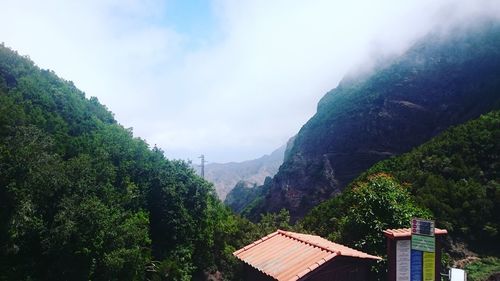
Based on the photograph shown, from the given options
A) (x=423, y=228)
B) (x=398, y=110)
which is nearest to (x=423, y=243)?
(x=423, y=228)

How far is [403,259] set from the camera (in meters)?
12.3

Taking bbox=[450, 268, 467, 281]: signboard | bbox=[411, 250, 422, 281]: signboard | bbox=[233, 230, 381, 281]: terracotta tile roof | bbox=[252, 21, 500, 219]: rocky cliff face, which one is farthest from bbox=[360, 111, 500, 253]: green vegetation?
bbox=[252, 21, 500, 219]: rocky cliff face

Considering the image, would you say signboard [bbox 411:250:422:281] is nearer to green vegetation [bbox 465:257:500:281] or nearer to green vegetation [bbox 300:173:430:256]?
green vegetation [bbox 300:173:430:256]

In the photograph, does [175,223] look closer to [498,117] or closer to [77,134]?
[77,134]

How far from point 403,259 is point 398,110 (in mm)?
66232

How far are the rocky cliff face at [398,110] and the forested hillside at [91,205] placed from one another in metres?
46.4

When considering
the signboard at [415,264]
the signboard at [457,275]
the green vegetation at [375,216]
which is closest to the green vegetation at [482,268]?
the green vegetation at [375,216]

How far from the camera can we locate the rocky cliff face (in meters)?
70.0

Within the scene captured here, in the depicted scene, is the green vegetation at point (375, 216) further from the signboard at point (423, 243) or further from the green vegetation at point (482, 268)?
the signboard at point (423, 243)

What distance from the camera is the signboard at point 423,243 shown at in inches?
472

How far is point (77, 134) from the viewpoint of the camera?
32.2m

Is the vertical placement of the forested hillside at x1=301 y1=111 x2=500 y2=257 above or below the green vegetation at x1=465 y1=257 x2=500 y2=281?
above

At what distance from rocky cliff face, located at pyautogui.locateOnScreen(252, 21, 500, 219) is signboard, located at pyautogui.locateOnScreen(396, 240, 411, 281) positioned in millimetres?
57281

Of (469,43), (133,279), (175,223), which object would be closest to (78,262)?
(133,279)
